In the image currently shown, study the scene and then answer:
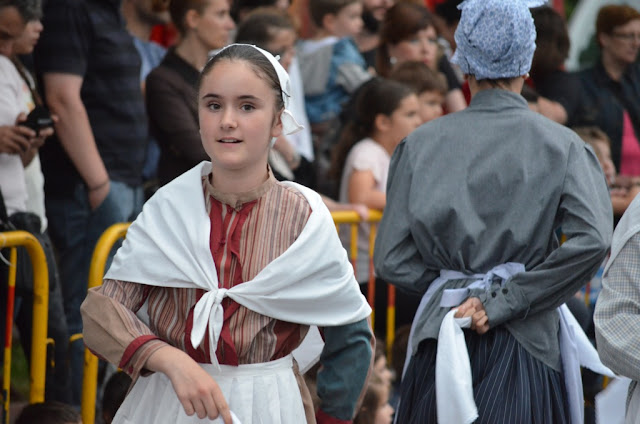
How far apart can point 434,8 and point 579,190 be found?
6197 millimetres

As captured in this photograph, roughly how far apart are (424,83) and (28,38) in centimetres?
274

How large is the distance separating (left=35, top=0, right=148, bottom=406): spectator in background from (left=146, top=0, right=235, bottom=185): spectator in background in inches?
6.2

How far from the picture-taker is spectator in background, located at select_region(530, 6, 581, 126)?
7297 millimetres

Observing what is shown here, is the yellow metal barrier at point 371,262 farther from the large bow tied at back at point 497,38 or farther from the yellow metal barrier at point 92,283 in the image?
the large bow tied at back at point 497,38

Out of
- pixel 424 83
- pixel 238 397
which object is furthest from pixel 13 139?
pixel 424 83

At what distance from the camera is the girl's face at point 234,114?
2754 millimetres

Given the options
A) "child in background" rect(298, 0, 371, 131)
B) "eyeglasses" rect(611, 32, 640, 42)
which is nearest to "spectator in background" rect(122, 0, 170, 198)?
"child in background" rect(298, 0, 371, 131)

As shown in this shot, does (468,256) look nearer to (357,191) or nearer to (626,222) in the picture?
(626,222)

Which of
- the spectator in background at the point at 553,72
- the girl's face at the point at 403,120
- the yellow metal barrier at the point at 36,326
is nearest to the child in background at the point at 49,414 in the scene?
the yellow metal barrier at the point at 36,326

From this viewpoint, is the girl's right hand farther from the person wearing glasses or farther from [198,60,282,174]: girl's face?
the person wearing glasses

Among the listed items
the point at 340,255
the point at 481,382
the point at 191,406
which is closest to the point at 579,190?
the point at 481,382

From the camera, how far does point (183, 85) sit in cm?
581

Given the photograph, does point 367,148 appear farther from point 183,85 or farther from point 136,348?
point 136,348

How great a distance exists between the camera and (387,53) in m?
7.51
